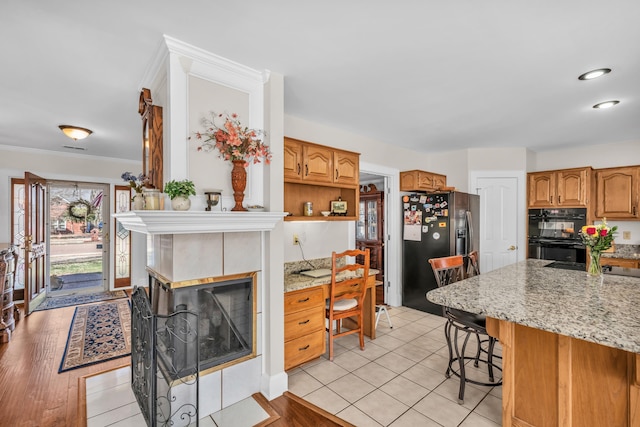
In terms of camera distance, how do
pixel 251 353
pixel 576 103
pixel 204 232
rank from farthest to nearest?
pixel 576 103
pixel 251 353
pixel 204 232

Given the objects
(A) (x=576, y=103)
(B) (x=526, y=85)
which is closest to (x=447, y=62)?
(B) (x=526, y=85)

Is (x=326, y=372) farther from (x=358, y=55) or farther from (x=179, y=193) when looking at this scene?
(x=358, y=55)

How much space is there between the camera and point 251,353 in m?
2.29

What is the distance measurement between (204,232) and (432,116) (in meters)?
2.67

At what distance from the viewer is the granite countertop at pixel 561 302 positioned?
1.29m

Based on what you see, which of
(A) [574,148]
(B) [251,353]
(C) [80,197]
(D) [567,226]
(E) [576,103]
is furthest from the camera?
(C) [80,197]

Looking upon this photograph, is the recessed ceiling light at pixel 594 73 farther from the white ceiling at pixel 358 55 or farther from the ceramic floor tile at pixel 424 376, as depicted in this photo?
the ceramic floor tile at pixel 424 376

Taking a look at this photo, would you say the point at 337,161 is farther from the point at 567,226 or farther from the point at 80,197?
the point at 80,197

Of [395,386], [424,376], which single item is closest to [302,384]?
[395,386]

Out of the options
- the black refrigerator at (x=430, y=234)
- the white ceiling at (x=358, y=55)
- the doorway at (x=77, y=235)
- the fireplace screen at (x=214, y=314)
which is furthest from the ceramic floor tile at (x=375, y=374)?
the doorway at (x=77, y=235)

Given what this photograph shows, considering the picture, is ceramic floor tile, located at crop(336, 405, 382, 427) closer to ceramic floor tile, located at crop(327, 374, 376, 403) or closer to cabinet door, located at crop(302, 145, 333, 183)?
ceramic floor tile, located at crop(327, 374, 376, 403)

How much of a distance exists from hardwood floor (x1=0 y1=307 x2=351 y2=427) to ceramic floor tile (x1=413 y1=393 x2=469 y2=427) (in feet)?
1.99

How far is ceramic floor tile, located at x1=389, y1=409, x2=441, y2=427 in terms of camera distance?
2.01 m

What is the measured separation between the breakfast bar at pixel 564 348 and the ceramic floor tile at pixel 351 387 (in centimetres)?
97
